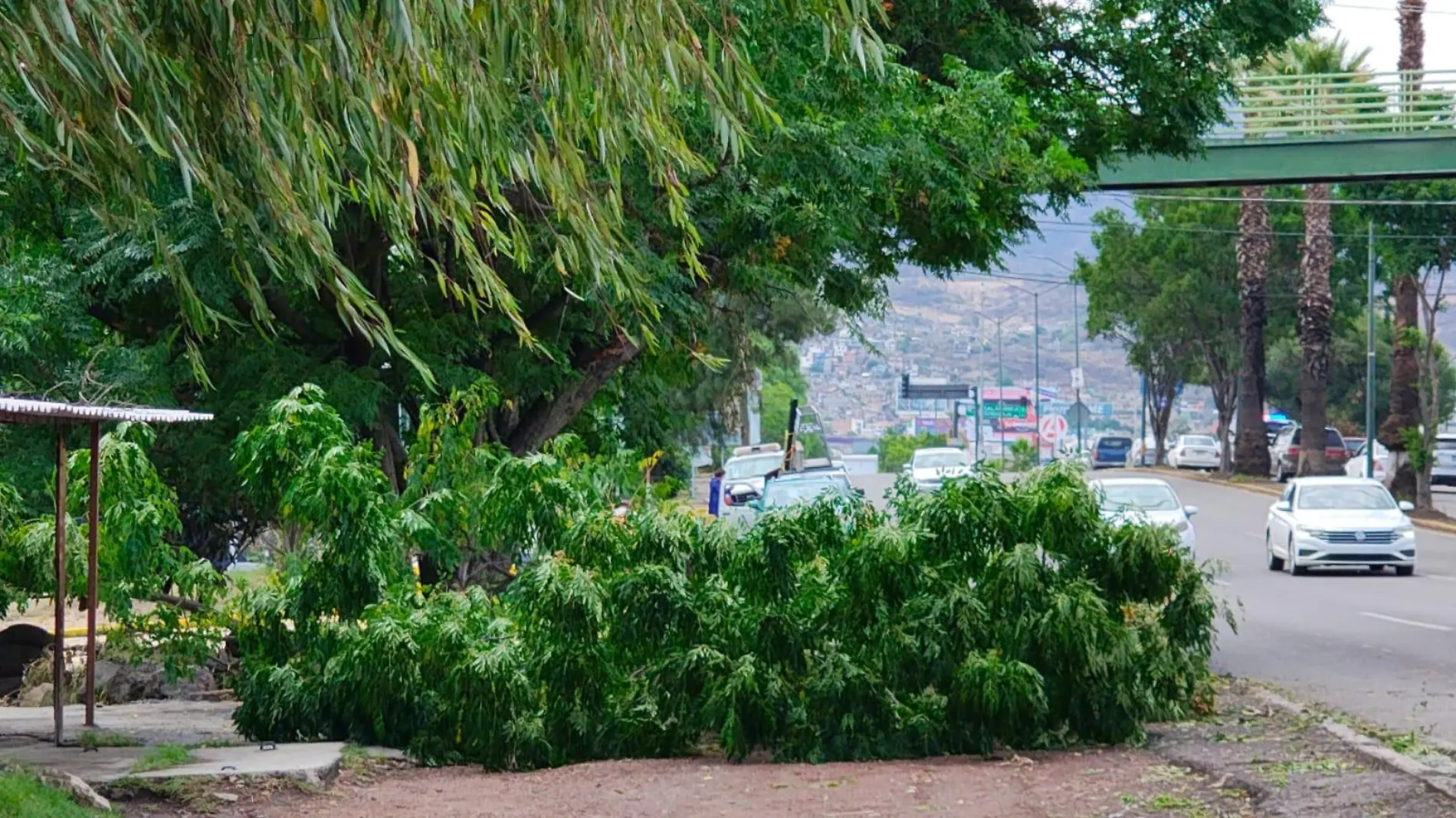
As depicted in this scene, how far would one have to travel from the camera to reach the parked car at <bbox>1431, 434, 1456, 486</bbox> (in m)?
58.7

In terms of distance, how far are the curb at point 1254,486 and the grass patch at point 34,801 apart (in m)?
35.6

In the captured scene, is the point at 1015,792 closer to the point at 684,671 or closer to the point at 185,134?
the point at 684,671

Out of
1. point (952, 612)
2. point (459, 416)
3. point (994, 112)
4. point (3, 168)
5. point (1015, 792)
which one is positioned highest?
point (994, 112)

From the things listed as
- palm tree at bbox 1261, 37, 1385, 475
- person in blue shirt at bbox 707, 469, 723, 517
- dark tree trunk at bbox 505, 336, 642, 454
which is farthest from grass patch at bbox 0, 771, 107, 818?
palm tree at bbox 1261, 37, 1385, 475

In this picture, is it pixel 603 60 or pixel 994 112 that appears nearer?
pixel 603 60

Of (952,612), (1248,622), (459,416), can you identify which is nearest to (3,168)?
(459,416)

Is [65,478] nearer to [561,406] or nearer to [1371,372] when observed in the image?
[561,406]

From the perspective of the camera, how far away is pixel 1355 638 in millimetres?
18078

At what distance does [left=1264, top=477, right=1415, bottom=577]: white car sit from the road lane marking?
18.3 ft

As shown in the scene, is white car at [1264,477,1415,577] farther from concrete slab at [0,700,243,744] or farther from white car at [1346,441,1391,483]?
white car at [1346,441,1391,483]

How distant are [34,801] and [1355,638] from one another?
1367cm

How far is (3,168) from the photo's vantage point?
45.2 ft

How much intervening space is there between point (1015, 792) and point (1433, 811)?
210 cm

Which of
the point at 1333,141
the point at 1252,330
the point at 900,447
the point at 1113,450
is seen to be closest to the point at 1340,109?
the point at 1333,141
